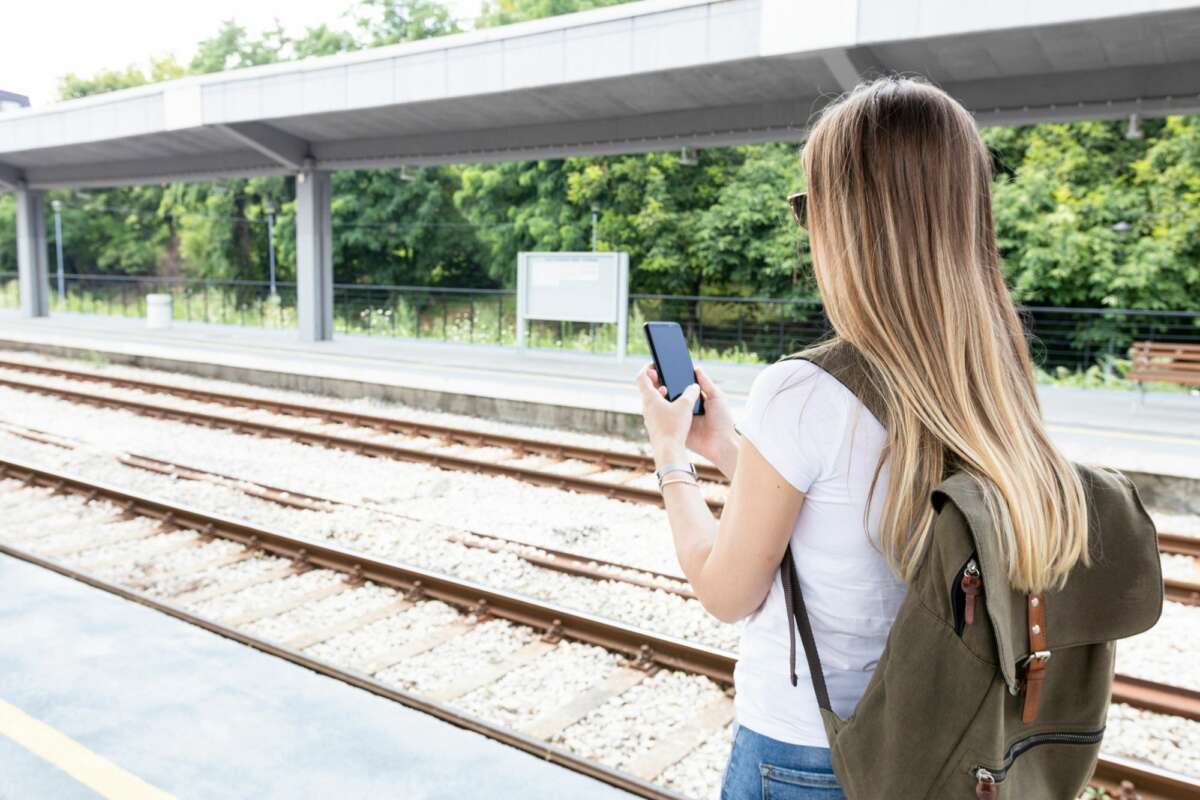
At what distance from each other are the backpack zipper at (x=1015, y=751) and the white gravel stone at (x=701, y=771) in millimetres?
2405

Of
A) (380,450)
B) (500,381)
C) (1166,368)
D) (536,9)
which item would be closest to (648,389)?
(380,450)

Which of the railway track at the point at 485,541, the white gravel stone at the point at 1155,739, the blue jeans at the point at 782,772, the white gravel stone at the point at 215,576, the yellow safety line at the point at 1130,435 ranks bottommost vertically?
the white gravel stone at the point at 215,576

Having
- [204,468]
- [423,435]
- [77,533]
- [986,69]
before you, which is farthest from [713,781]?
[986,69]

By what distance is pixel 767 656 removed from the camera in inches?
59.7

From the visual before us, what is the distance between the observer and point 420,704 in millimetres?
4133

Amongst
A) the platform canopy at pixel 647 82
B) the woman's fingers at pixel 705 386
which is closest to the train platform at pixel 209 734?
the woman's fingers at pixel 705 386

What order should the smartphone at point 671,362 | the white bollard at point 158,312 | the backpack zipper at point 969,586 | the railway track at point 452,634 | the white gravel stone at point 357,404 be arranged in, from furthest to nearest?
the white bollard at point 158,312 < the white gravel stone at point 357,404 < the railway track at point 452,634 < the smartphone at point 671,362 < the backpack zipper at point 969,586

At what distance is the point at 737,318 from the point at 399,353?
8.33 metres

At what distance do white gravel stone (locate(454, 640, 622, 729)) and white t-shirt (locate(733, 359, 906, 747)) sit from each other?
297 centimetres

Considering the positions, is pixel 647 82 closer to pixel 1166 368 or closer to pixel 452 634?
pixel 1166 368

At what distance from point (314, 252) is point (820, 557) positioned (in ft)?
69.3

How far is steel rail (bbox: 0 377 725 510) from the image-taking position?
8320 mm

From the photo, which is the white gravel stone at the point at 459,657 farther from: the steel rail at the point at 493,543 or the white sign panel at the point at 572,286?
the white sign panel at the point at 572,286

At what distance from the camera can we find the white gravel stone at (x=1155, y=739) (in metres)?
4.00
